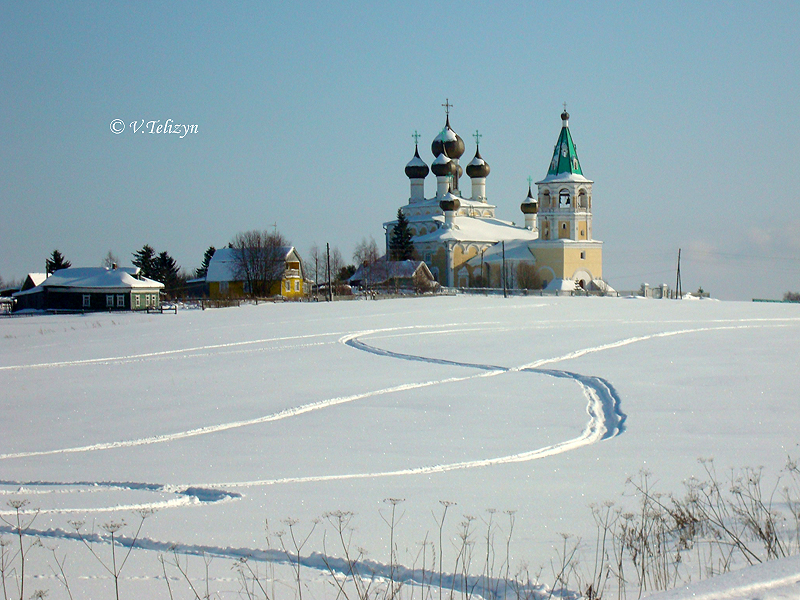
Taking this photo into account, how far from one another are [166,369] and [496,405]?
867cm

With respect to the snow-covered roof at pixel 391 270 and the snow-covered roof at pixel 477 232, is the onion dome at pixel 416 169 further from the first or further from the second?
the snow-covered roof at pixel 391 270

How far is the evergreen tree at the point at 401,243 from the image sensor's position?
78062 mm

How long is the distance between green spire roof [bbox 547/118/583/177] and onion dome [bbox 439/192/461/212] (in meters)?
10.6

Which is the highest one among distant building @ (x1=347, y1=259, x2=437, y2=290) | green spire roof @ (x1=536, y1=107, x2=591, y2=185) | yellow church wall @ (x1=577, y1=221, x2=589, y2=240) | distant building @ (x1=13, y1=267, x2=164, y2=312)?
green spire roof @ (x1=536, y1=107, x2=591, y2=185)

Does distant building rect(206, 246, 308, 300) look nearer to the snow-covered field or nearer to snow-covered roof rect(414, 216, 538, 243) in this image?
snow-covered roof rect(414, 216, 538, 243)

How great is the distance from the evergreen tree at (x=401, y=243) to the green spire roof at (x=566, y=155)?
47.1 feet

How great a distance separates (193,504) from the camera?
7141 mm

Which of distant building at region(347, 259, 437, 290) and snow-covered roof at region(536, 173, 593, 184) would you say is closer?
distant building at region(347, 259, 437, 290)

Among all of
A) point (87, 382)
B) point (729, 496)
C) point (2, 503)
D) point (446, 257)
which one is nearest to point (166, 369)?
point (87, 382)

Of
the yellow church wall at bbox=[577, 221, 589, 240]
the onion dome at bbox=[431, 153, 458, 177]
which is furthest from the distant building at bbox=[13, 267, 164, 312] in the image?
the onion dome at bbox=[431, 153, 458, 177]

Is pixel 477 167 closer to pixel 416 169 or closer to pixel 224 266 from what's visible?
pixel 416 169

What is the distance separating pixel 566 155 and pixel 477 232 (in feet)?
36.8

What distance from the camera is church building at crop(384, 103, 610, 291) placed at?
238 ft

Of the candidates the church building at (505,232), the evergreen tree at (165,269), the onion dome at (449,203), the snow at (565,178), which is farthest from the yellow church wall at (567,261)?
the evergreen tree at (165,269)
